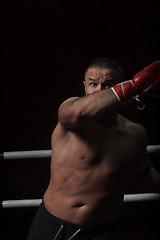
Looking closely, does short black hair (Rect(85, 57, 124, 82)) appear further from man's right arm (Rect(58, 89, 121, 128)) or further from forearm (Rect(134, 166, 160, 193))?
forearm (Rect(134, 166, 160, 193))

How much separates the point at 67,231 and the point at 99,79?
2.14ft

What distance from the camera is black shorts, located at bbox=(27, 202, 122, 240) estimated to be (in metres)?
1.17

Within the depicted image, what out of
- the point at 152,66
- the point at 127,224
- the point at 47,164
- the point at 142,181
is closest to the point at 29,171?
the point at 47,164

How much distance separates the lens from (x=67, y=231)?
1172mm

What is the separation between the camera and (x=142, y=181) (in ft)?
4.43

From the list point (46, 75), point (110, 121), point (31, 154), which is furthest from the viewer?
point (46, 75)

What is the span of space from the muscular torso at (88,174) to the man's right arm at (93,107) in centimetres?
16

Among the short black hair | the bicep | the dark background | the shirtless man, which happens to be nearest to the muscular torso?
the shirtless man

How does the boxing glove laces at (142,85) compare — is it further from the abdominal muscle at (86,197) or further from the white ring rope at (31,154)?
the white ring rope at (31,154)

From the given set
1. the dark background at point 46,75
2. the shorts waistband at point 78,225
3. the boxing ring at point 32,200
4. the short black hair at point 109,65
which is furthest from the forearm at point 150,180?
the dark background at point 46,75

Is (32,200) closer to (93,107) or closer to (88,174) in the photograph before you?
(88,174)

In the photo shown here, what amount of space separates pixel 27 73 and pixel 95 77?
68.7 inches

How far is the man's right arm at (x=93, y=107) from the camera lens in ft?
3.05

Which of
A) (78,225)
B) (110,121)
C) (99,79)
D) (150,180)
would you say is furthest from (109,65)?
(78,225)
